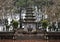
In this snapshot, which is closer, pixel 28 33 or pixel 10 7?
pixel 28 33

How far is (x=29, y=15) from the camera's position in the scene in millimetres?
19156

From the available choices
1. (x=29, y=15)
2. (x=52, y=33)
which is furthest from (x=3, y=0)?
(x=52, y=33)

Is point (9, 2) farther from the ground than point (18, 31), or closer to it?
farther from the ground

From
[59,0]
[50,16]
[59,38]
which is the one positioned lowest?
[59,38]

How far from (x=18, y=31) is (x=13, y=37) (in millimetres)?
680

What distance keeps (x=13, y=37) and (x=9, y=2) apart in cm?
858

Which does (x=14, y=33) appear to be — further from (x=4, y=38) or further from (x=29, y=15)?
(x=29, y=15)

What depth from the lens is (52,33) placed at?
15430mm

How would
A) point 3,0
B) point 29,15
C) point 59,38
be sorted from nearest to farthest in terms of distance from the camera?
point 59,38
point 29,15
point 3,0

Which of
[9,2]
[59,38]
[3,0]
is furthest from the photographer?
[9,2]

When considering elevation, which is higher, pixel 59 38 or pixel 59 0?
pixel 59 0

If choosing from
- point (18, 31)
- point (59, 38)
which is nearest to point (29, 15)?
point (18, 31)

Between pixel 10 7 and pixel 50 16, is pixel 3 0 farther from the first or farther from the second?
pixel 50 16

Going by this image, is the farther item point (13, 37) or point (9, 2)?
point (9, 2)
